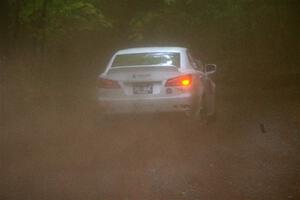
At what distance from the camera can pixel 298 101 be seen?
58.1 ft

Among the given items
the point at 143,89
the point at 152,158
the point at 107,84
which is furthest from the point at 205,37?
the point at 152,158

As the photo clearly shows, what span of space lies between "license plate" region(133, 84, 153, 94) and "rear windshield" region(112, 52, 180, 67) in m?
0.73

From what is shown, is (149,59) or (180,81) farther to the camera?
(149,59)

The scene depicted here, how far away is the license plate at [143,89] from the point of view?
10.7 metres

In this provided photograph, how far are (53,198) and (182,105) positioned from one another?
4.05 m

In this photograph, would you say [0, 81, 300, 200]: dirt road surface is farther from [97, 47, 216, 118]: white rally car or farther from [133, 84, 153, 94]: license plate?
[133, 84, 153, 94]: license plate

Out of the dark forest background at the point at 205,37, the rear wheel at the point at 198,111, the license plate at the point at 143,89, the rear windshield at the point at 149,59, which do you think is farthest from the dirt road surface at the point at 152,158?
the dark forest background at the point at 205,37

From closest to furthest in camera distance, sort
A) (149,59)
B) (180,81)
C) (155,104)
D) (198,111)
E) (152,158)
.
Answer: (152,158), (155,104), (180,81), (198,111), (149,59)

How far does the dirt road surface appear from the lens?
7.48 m

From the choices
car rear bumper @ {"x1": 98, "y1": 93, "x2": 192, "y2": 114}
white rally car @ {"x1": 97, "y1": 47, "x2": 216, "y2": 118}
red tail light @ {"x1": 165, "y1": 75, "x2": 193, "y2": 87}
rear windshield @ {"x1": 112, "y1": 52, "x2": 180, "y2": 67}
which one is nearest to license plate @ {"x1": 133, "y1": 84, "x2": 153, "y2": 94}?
white rally car @ {"x1": 97, "y1": 47, "x2": 216, "y2": 118}

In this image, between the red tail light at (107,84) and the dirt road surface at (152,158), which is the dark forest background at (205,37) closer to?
the dirt road surface at (152,158)

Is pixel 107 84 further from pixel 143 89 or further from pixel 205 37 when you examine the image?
pixel 205 37

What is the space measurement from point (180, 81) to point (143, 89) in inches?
25.2

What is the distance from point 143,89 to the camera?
10758mm
